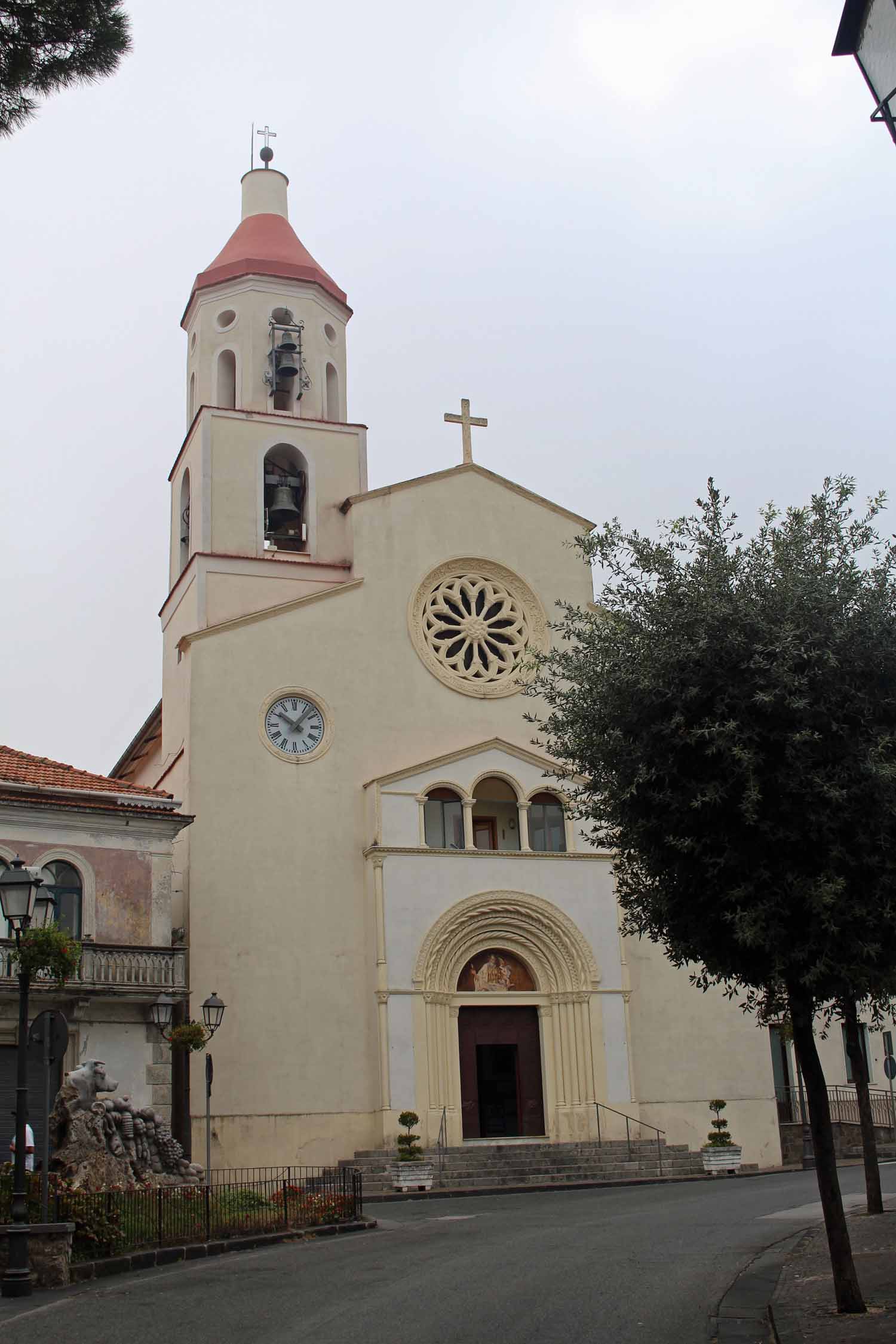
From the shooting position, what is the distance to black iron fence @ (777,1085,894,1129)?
3794 cm

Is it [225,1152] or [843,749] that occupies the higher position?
[843,749]

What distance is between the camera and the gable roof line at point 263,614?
31.9 meters

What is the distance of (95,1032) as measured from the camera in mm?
25938

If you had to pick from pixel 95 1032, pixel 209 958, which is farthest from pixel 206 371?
pixel 95 1032

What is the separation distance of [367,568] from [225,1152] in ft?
44.2

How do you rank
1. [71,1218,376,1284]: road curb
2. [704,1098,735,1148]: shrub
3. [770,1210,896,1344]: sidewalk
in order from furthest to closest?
[704,1098,735,1148]: shrub
[71,1218,376,1284]: road curb
[770,1210,896,1344]: sidewalk

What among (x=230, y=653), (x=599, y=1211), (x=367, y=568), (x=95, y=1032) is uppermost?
(x=367, y=568)

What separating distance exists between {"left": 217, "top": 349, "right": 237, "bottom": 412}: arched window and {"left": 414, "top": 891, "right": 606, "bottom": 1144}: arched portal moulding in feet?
47.4

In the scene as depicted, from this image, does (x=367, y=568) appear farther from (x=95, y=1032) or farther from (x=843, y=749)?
(x=843, y=749)

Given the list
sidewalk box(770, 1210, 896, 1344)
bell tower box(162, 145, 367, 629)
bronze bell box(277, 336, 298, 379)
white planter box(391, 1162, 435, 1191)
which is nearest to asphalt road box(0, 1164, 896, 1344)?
sidewalk box(770, 1210, 896, 1344)

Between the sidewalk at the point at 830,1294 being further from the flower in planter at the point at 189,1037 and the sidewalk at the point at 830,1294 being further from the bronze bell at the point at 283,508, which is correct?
the bronze bell at the point at 283,508

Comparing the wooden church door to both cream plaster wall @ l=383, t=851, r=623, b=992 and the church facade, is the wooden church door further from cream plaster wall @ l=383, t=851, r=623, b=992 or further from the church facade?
cream plaster wall @ l=383, t=851, r=623, b=992

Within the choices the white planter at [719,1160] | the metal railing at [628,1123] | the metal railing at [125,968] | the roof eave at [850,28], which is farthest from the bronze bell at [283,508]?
the roof eave at [850,28]

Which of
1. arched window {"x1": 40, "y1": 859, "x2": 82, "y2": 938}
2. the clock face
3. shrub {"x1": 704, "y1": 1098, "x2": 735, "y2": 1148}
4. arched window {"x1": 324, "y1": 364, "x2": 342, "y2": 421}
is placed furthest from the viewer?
arched window {"x1": 324, "y1": 364, "x2": 342, "y2": 421}
